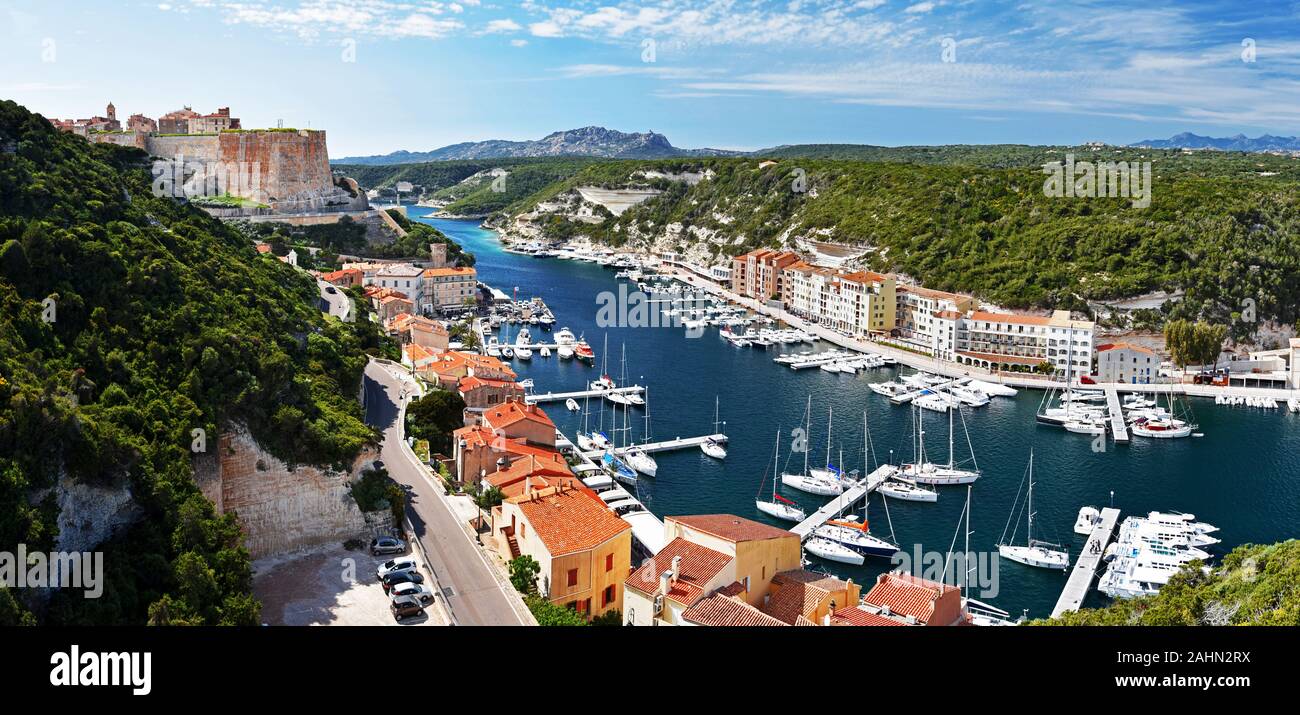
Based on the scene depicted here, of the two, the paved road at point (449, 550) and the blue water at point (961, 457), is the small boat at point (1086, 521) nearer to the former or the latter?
the blue water at point (961, 457)

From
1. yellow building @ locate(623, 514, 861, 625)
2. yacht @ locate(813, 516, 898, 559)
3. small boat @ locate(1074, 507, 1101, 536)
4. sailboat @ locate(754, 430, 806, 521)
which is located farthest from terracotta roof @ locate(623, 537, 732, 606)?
small boat @ locate(1074, 507, 1101, 536)

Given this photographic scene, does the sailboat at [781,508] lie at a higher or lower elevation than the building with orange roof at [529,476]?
lower

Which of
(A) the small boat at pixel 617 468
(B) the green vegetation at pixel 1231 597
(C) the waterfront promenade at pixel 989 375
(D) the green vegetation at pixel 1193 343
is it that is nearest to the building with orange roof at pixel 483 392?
(A) the small boat at pixel 617 468

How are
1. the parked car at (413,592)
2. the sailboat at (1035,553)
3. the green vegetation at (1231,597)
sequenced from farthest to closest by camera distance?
the sailboat at (1035,553) < the parked car at (413,592) < the green vegetation at (1231,597)

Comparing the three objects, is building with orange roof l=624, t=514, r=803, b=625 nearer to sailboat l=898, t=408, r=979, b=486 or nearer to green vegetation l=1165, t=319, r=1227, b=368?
sailboat l=898, t=408, r=979, b=486
